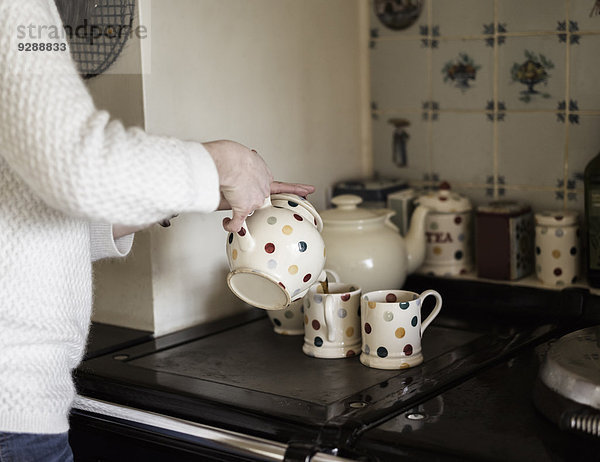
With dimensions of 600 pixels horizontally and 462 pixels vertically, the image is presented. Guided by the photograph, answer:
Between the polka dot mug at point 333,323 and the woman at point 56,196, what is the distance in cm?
28

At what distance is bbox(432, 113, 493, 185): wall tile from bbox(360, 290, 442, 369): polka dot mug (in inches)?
20.3

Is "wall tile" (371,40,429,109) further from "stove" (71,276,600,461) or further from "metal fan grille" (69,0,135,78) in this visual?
"metal fan grille" (69,0,135,78)

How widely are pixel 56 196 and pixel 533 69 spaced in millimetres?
1018

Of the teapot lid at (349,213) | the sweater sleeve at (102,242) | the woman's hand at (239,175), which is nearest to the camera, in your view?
the woman's hand at (239,175)

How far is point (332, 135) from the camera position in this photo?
1744 millimetres

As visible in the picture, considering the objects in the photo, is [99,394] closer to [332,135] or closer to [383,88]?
[332,135]

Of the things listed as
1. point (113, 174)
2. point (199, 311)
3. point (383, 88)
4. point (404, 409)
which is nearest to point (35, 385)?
point (113, 174)

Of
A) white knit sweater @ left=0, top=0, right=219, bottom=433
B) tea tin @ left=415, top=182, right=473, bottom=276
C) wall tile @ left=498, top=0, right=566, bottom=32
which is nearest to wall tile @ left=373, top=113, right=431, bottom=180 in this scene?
tea tin @ left=415, top=182, right=473, bottom=276

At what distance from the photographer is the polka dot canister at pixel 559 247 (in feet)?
4.94

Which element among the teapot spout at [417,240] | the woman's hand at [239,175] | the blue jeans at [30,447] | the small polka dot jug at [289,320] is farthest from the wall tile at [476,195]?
the blue jeans at [30,447]

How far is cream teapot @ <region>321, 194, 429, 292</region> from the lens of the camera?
1.43m

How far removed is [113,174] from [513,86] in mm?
975

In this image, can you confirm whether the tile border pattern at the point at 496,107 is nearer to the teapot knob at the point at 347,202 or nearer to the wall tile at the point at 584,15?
the wall tile at the point at 584,15

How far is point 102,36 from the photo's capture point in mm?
1374
